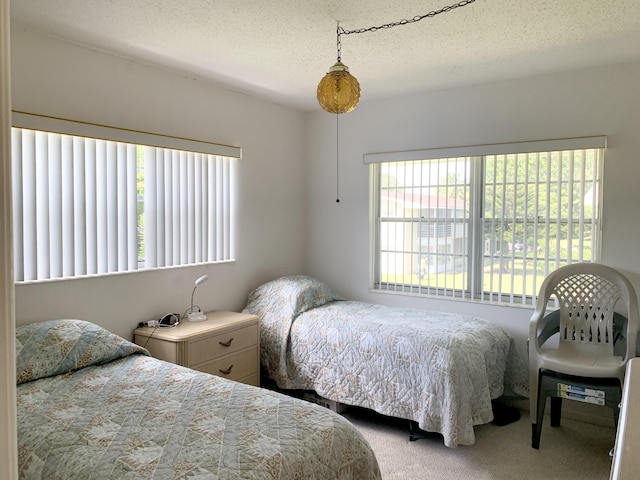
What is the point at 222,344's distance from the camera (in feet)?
10.6

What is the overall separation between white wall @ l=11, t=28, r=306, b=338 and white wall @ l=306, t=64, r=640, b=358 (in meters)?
0.27

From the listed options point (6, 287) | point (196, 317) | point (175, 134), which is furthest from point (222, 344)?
point (6, 287)

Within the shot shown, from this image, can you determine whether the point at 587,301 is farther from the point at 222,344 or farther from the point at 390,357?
the point at 222,344

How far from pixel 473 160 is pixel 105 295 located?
2820mm

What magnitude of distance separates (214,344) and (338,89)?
183 cm

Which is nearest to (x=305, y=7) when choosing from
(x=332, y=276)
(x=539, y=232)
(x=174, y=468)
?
(x=174, y=468)

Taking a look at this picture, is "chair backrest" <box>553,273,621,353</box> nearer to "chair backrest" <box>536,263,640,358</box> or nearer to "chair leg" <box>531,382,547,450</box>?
"chair backrest" <box>536,263,640,358</box>

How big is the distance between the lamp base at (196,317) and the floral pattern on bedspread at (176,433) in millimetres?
1047

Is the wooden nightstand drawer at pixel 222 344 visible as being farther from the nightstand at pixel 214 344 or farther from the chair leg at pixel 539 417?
the chair leg at pixel 539 417

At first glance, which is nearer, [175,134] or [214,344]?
[214,344]

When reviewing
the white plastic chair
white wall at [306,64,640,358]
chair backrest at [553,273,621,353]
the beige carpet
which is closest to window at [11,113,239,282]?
white wall at [306,64,640,358]

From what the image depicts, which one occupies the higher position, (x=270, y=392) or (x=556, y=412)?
(x=270, y=392)

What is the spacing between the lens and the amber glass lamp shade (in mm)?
2326

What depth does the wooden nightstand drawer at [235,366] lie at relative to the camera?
3.17 metres
